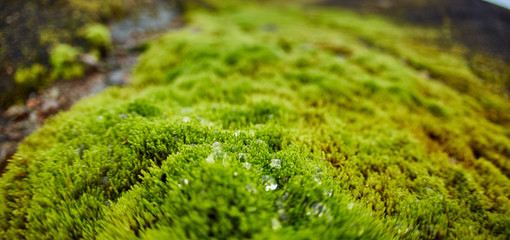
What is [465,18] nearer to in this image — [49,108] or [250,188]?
[250,188]

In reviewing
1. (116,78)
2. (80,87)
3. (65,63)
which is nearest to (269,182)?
(80,87)

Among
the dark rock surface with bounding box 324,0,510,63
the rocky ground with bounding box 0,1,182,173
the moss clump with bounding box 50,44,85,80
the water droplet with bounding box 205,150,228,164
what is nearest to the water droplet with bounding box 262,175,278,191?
the water droplet with bounding box 205,150,228,164

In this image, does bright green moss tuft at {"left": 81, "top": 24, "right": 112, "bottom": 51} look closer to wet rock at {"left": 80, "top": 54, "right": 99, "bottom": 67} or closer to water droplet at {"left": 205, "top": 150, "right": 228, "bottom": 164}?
wet rock at {"left": 80, "top": 54, "right": 99, "bottom": 67}

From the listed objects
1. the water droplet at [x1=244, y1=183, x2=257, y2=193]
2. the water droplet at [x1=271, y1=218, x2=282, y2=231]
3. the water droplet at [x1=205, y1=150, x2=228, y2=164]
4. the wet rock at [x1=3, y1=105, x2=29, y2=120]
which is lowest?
the wet rock at [x1=3, y1=105, x2=29, y2=120]

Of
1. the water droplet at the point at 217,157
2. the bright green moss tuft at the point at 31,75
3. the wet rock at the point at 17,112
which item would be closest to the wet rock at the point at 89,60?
the bright green moss tuft at the point at 31,75

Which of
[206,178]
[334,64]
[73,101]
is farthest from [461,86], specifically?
[73,101]

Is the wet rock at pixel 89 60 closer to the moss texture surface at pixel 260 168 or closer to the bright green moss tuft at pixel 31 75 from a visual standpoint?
the bright green moss tuft at pixel 31 75

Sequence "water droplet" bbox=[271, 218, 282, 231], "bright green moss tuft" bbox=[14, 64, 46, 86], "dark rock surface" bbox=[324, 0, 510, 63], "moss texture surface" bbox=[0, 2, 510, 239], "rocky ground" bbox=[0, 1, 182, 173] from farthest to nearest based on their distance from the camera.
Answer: "dark rock surface" bbox=[324, 0, 510, 63], "bright green moss tuft" bbox=[14, 64, 46, 86], "rocky ground" bbox=[0, 1, 182, 173], "moss texture surface" bbox=[0, 2, 510, 239], "water droplet" bbox=[271, 218, 282, 231]
